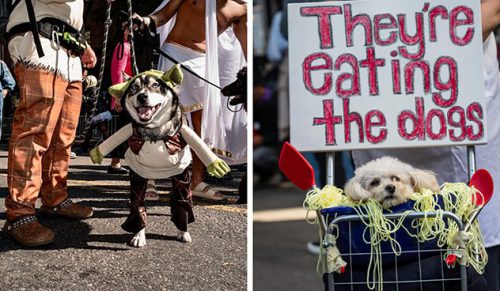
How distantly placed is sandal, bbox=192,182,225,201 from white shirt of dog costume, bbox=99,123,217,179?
99 millimetres

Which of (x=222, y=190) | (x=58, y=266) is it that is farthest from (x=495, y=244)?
(x=58, y=266)

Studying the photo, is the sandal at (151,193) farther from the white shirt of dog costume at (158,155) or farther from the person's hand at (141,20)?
the person's hand at (141,20)

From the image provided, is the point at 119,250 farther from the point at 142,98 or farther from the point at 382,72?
the point at 382,72

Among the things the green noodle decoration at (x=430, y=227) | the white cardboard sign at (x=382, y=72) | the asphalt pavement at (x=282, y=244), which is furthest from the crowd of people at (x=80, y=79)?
the asphalt pavement at (x=282, y=244)

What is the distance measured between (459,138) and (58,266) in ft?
4.95

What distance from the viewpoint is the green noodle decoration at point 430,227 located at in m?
2.51

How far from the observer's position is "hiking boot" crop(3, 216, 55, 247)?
288 cm

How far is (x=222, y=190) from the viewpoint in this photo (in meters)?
3.06

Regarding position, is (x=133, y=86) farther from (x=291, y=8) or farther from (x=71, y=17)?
(x=291, y=8)

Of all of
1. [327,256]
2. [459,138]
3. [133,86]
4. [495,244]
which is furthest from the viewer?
[495,244]

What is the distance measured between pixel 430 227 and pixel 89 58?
141 cm

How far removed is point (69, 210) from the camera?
296 centimetres

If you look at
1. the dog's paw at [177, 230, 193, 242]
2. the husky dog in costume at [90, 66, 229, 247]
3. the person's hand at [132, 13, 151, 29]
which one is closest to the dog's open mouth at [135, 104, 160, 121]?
the husky dog in costume at [90, 66, 229, 247]

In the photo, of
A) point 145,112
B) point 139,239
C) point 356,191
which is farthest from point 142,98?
point 356,191
